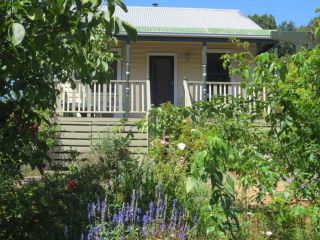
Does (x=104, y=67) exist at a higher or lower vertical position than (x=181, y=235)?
higher

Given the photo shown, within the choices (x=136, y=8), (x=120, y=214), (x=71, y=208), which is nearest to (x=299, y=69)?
(x=120, y=214)

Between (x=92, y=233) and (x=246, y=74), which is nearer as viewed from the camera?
(x=246, y=74)

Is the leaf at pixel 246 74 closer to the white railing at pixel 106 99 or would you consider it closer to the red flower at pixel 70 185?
the red flower at pixel 70 185

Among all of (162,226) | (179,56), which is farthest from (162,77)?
(162,226)

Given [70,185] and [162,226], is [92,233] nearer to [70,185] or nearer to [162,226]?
[162,226]

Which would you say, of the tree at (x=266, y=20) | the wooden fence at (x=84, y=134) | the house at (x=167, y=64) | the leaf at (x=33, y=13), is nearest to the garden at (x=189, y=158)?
the leaf at (x=33, y=13)

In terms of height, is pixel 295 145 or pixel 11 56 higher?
pixel 11 56

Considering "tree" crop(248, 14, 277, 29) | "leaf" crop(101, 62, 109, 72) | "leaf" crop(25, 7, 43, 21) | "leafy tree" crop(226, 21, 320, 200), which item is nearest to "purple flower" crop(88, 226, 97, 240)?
"leaf" crop(101, 62, 109, 72)

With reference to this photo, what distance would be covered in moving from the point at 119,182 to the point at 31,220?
3.86ft

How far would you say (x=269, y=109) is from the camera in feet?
13.1

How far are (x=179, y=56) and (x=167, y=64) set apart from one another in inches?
19.5

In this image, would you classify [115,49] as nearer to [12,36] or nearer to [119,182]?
[119,182]

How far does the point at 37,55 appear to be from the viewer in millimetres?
3674

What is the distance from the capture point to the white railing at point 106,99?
12819mm
